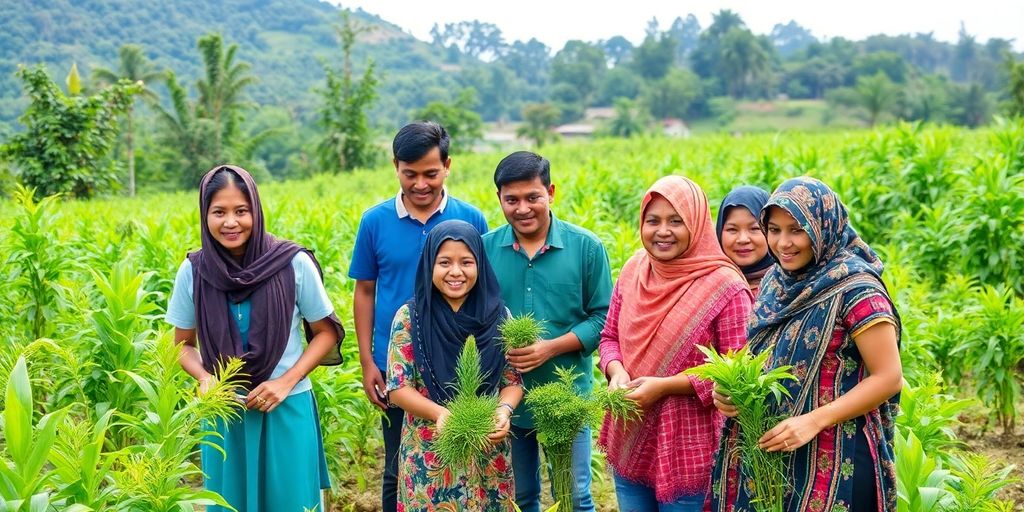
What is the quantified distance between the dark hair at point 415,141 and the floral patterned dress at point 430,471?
0.62 m

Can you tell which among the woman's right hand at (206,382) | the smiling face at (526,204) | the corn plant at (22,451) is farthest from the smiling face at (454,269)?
the corn plant at (22,451)

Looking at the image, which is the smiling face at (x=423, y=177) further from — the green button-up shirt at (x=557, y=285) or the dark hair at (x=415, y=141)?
the green button-up shirt at (x=557, y=285)

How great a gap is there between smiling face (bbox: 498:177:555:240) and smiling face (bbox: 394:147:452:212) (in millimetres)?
284

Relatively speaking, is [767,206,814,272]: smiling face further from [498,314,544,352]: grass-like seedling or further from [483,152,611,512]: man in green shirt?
[483,152,611,512]: man in green shirt

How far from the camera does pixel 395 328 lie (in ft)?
9.45

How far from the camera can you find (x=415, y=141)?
3.16m

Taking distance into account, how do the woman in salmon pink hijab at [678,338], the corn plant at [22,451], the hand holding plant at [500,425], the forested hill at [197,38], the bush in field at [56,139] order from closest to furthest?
the corn plant at [22,451], the hand holding plant at [500,425], the woman in salmon pink hijab at [678,338], the bush in field at [56,139], the forested hill at [197,38]

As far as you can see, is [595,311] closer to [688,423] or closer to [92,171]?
[688,423]

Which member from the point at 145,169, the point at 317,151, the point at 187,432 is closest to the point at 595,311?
Answer: the point at 187,432

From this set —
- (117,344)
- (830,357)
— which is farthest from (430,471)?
(117,344)

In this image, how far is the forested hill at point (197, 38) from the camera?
57344 millimetres

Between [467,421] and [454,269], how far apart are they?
59cm

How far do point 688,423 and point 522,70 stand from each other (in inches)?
4147

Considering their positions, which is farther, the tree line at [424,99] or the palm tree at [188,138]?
the palm tree at [188,138]
